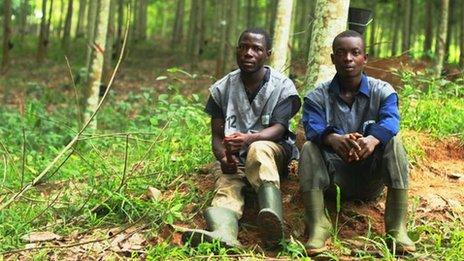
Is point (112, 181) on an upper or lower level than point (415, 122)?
lower

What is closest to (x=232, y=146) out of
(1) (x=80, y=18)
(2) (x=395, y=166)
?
(2) (x=395, y=166)

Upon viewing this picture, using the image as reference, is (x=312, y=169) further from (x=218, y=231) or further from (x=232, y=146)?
(x=218, y=231)

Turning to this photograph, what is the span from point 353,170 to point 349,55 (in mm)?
724

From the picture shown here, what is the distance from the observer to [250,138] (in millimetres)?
3961

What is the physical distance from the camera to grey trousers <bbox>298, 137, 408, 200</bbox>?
3.60m

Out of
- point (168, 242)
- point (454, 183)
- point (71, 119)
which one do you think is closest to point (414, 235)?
point (454, 183)

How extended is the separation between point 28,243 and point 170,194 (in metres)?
1.10

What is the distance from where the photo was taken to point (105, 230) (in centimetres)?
405

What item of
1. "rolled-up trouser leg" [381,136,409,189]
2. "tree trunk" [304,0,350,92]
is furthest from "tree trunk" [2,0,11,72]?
"rolled-up trouser leg" [381,136,409,189]

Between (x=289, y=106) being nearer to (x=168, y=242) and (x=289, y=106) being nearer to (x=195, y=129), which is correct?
(x=168, y=242)

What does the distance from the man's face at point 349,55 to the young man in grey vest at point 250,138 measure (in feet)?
1.64

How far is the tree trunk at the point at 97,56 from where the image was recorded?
25.4 feet

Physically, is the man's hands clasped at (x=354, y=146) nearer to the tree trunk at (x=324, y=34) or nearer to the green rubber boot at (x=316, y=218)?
the green rubber boot at (x=316, y=218)

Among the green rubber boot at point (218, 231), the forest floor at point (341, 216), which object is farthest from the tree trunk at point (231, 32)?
the green rubber boot at point (218, 231)
